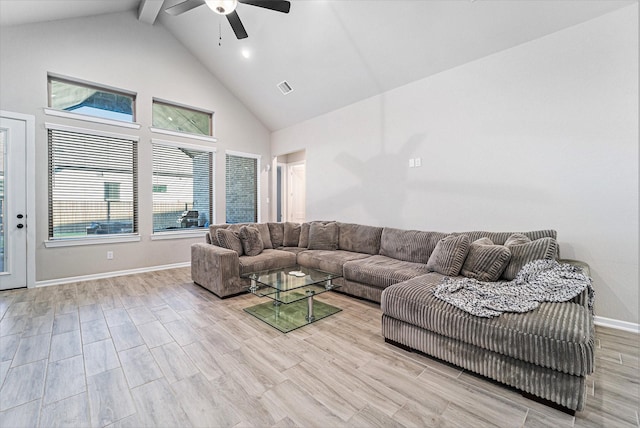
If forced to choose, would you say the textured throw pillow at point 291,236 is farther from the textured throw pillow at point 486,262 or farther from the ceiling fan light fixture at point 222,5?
the ceiling fan light fixture at point 222,5

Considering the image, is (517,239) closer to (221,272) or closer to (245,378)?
(245,378)

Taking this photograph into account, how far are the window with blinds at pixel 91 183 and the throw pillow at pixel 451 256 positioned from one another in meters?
4.83

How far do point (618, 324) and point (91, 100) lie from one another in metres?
7.26

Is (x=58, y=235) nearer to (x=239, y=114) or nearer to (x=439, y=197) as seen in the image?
(x=239, y=114)

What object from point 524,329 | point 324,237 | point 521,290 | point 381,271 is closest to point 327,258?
point 324,237

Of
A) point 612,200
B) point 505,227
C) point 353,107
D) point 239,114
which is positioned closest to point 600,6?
point 612,200

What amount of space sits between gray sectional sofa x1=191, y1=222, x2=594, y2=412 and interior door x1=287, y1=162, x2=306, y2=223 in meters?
2.23

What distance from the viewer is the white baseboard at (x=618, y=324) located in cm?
249

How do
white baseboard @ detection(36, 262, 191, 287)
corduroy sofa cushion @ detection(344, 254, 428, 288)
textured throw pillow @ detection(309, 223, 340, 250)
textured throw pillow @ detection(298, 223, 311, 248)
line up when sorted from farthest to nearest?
textured throw pillow @ detection(298, 223, 311, 248)
textured throw pillow @ detection(309, 223, 340, 250)
white baseboard @ detection(36, 262, 191, 287)
corduroy sofa cushion @ detection(344, 254, 428, 288)

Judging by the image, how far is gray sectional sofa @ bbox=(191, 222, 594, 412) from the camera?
5.11 feet

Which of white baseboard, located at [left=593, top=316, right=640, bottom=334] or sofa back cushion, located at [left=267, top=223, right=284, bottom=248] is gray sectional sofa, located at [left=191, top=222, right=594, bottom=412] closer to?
sofa back cushion, located at [left=267, top=223, right=284, bottom=248]

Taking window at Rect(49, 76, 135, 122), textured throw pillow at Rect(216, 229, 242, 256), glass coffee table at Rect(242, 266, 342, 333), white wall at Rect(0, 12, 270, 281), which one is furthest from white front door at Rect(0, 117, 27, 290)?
glass coffee table at Rect(242, 266, 342, 333)

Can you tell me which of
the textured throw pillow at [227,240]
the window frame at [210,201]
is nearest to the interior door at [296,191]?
the window frame at [210,201]

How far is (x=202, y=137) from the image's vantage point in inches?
212
